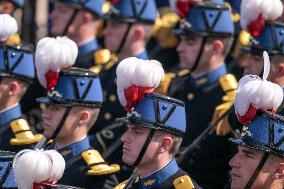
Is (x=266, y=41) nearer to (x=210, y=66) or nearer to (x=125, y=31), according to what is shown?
(x=210, y=66)

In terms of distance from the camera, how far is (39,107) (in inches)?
448

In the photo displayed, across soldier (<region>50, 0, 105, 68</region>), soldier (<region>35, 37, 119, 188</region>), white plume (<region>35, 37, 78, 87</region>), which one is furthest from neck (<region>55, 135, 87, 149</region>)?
soldier (<region>50, 0, 105, 68</region>)

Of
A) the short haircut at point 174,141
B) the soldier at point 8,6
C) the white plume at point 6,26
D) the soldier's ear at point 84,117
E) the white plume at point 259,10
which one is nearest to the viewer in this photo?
the short haircut at point 174,141

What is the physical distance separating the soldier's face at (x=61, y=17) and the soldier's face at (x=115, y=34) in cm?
48

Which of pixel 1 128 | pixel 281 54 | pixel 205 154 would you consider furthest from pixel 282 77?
pixel 1 128

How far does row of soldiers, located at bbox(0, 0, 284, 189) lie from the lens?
778 cm

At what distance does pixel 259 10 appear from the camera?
9.37m

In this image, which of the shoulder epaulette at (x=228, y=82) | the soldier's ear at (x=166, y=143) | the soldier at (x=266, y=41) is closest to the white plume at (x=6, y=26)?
the shoulder epaulette at (x=228, y=82)

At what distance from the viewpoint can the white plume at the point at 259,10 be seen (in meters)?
9.32

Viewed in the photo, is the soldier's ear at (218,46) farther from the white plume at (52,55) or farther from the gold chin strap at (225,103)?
the white plume at (52,55)

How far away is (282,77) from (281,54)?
0.19 m

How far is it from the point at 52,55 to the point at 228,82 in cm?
168

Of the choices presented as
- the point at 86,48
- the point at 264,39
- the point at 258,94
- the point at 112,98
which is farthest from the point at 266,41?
the point at 86,48

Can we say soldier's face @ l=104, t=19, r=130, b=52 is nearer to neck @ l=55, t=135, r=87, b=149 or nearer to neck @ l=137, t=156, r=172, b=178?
neck @ l=55, t=135, r=87, b=149
